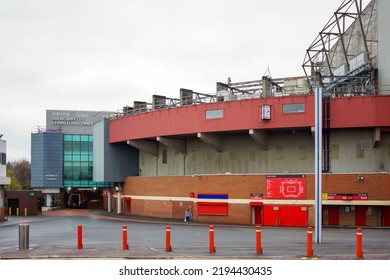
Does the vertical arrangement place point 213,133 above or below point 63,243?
above

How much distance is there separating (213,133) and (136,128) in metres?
9.89

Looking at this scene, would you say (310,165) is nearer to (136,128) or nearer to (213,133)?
(213,133)

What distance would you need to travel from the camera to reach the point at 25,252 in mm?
21281

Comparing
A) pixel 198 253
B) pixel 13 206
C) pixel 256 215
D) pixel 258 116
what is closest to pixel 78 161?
pixel 13 206

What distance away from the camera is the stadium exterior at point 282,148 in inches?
1577

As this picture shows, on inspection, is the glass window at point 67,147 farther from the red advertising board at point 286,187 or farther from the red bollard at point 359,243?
the red bollard at point 359,243

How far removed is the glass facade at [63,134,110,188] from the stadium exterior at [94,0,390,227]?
1348 inches

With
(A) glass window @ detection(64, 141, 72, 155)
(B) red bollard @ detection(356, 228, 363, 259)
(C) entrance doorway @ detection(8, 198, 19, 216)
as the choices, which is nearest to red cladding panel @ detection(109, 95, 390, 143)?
(C) entrance doorway @ detection(8, 198, 19, 216)

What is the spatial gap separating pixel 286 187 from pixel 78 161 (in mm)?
53506

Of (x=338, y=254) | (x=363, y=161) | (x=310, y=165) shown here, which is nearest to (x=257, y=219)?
(x=310, y=165)

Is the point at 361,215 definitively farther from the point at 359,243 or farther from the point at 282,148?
the point at 359,243

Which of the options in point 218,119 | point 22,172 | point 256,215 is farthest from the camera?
point 22,172

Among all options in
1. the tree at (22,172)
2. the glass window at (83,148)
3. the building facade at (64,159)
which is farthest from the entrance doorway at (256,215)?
the tree at (22,172)

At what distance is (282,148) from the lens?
46.0 meters
